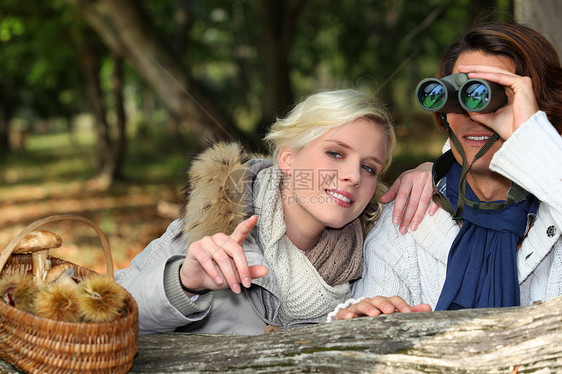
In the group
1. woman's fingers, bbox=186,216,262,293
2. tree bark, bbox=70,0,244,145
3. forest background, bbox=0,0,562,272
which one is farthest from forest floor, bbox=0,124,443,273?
woman's fingers, bbox=186,216,262,293

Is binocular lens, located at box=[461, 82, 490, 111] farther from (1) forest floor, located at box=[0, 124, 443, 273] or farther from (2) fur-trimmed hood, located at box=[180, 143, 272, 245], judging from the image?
(1) forest floor, located at box=[0, 124, 443, 273]

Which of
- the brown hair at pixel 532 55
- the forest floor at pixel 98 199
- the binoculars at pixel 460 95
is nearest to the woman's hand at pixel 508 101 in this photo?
the binoculars at pixel 460 95

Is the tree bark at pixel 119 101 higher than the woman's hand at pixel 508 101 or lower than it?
higher

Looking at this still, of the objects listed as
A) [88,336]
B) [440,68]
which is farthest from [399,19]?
[88,336]

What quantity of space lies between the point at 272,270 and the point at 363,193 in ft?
1.65

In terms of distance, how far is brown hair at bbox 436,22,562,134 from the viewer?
214cm

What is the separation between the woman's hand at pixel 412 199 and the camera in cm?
241

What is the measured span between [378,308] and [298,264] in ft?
1.64

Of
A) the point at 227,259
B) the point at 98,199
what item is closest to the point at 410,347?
the point at 227,259

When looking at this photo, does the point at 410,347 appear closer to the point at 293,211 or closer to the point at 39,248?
the point at 293,211

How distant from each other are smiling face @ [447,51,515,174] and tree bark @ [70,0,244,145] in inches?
128

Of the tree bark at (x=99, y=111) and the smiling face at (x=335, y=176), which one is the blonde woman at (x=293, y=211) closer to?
the smiling face at (x=335, y=176)

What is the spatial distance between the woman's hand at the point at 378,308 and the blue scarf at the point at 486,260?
14.2 inches

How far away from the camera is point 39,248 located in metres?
1.95
